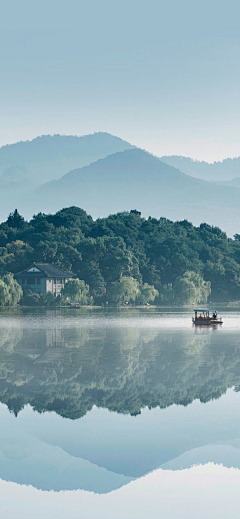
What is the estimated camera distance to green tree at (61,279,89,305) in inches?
3922

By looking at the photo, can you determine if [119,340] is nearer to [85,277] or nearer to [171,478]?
[171,478]

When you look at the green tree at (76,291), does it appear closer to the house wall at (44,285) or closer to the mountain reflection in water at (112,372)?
the house wall at (44,285)

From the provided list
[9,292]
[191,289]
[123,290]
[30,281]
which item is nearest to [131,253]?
[191,289]

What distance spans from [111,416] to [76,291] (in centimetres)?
8248

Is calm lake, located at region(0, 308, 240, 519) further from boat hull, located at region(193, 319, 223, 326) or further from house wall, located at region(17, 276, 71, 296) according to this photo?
house wall, located at region(17, 276, 71, 296)

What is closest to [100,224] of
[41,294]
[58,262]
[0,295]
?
[58,262]

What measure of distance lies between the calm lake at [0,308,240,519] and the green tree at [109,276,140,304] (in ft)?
249

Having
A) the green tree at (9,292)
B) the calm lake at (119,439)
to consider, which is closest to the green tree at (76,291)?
the green tree at (9,292)

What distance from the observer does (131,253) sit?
11550cm

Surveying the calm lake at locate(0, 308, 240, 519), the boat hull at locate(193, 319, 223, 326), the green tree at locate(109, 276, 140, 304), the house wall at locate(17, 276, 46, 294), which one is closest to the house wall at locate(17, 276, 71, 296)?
the house wall at locate(17, 276, 46, 294)

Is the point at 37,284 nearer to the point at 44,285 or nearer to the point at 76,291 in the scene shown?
the point at 44,285

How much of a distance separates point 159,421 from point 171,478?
3994mm

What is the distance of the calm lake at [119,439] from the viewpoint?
11.7 metres

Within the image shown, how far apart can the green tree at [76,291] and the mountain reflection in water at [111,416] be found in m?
68.2
